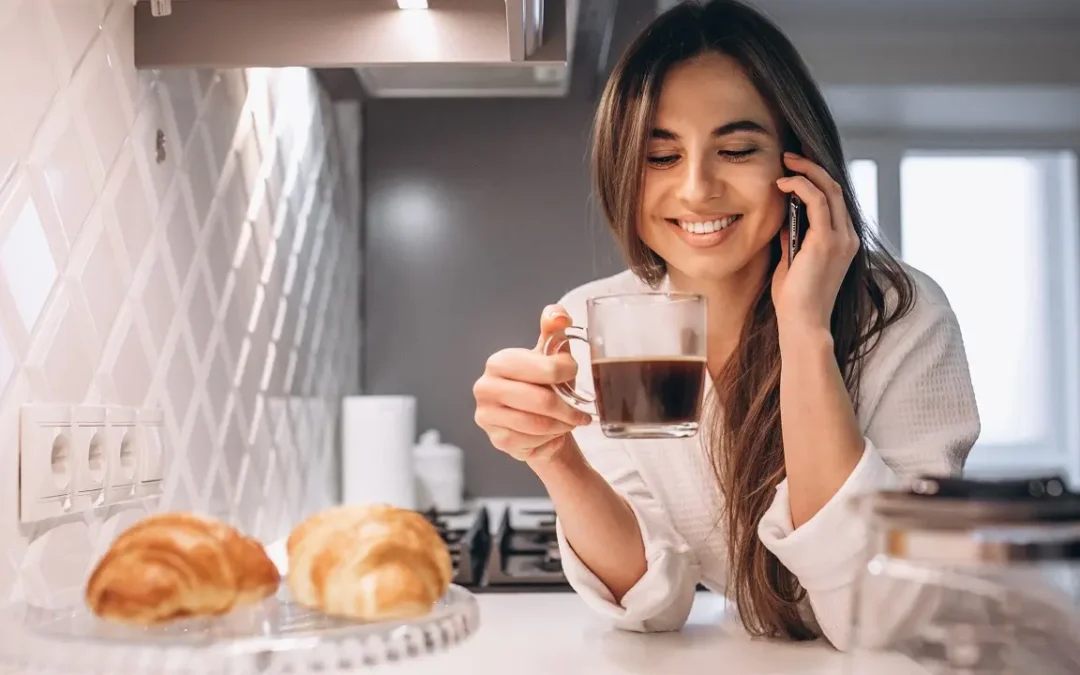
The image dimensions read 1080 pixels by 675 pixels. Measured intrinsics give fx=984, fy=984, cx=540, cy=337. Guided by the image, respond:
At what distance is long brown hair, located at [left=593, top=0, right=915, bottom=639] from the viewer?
1037 mm

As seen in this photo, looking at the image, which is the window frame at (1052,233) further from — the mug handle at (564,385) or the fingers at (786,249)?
the mug handle at (564,385)

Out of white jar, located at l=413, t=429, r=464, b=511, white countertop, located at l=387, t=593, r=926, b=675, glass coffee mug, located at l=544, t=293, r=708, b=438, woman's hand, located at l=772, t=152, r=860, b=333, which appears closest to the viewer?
glass coffee mug, located at l=544, t=293, r=708, b=438

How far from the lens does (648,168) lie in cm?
110

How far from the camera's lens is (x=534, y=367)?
77cm

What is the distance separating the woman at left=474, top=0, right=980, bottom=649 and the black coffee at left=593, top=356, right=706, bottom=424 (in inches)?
5.4

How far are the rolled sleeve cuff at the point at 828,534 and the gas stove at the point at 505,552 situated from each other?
51 cm

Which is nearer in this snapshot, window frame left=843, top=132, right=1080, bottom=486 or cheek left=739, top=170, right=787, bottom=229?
cheek left=739, top=170, right=787, bottom=229

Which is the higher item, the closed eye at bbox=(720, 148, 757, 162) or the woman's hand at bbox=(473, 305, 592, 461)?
the closed eye at bbox=(720, 148, 757, 162)

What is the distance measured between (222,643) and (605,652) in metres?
0.46

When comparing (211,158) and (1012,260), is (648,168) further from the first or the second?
(1012,260)

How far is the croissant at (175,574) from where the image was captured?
0.58 metres

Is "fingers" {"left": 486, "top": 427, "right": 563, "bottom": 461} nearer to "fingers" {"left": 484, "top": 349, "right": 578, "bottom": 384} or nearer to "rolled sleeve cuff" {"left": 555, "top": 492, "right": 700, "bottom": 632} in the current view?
"fingers" {"left": 484, "top": 349, "right": 578, "bottom": 384}

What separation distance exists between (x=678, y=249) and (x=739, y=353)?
14 cm

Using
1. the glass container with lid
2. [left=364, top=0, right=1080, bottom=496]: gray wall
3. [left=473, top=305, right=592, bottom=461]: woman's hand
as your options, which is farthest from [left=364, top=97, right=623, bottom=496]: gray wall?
the glass container with lid
